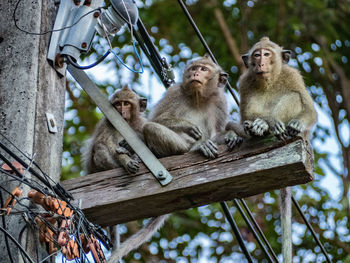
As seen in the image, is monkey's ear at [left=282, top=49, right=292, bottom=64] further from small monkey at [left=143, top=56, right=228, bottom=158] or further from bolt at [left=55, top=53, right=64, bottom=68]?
bolt at [left=55, top=53, right=64, bottom=68]

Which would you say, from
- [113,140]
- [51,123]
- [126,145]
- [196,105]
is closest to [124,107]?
[113,140]

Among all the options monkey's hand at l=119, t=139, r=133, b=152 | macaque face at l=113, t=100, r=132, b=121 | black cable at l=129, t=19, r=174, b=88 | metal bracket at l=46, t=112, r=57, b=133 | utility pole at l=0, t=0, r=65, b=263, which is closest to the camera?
utility pole at l=0, t=0, r=65, b=263

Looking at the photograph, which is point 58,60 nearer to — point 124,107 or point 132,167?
point 132,167

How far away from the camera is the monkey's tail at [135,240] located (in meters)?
5.66

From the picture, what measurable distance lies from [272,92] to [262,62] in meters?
0.30

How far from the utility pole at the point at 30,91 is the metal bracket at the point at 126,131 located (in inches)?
7.0

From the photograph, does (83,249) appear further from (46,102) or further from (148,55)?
(148,55)

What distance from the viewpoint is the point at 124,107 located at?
7547 millimetres

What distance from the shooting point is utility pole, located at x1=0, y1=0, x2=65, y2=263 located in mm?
5188

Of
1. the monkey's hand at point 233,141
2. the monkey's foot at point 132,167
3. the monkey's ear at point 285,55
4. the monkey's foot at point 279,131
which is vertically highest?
the monkey's ear at point 285,55

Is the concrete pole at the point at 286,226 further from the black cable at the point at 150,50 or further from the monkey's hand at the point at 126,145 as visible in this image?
the black cable at the point at 150,50

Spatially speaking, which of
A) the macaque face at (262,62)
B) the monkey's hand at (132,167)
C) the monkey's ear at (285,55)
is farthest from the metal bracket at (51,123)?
the monkey's ear at (285,55)

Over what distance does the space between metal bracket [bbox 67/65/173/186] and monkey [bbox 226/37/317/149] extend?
0.75 m

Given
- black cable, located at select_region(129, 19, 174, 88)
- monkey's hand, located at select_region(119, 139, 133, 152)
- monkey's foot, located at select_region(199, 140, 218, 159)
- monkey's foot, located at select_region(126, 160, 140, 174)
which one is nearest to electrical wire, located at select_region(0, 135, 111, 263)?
monkey's foot, located at select_region(126, 160, 140, 174)
